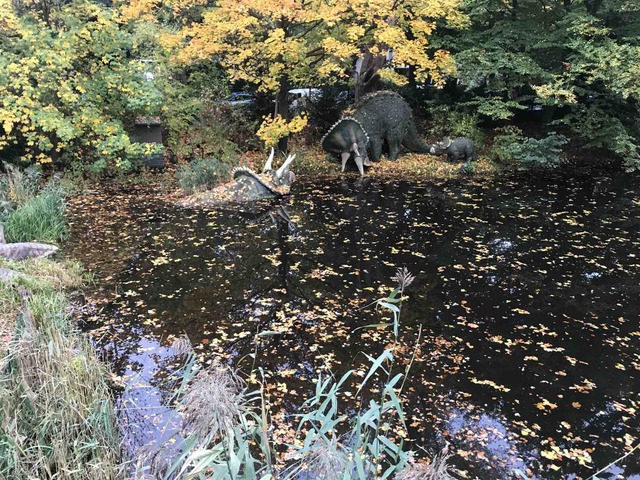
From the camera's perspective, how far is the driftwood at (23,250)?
18.9 ft

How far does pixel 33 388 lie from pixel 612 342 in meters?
4.85

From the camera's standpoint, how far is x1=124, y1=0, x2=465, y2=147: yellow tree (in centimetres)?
941

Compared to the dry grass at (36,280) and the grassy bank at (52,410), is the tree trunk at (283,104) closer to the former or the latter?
Answer: the dry grass at (36,280)

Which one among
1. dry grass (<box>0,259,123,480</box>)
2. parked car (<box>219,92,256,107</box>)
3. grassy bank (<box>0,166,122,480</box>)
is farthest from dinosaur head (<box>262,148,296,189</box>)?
dry grass (<box>0,259,123,480</box>)

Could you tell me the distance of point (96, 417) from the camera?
119 inches

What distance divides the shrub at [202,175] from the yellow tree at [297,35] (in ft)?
5.67

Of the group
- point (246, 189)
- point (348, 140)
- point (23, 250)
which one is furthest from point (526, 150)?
point (23, 250)

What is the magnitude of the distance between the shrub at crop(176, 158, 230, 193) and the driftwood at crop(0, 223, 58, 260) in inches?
137

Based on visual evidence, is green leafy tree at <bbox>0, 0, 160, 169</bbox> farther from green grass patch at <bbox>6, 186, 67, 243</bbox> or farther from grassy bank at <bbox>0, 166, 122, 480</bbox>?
grassy bank at <bbox>0, 166, 122, 480</bbox>

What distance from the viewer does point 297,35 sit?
425 inches

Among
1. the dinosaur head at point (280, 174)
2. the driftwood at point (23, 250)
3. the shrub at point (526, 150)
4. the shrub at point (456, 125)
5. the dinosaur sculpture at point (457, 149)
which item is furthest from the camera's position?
the shrub at point (456, 125)

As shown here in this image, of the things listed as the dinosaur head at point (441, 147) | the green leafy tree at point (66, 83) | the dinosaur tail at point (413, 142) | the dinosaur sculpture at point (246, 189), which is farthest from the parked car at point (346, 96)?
the green leafy tree at point (66, 83)

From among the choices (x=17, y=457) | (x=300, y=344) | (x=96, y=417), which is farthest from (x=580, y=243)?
(x=17, y=457)

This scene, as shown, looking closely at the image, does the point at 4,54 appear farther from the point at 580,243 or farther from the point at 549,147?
the point at 549,147
